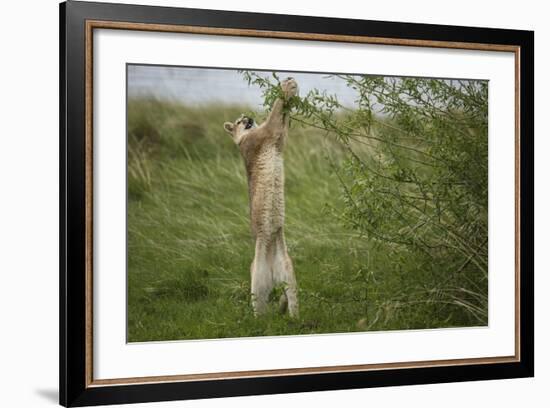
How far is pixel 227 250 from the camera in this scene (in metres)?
4.36

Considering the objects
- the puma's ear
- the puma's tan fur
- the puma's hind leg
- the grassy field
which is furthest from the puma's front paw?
the puma's hind leg

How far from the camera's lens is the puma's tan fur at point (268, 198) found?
441 cm

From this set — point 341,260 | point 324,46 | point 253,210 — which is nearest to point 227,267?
point 253,210

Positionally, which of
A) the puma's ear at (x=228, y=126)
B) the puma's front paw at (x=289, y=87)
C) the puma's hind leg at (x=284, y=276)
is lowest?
the puma's hind leg at (x=284, y=276)

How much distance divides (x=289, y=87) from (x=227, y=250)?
812 mm

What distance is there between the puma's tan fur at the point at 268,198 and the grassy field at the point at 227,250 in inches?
1.5

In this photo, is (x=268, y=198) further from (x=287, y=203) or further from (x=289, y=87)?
(x=289, y=87)

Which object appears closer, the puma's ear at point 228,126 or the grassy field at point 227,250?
the grassy field at point 227,250

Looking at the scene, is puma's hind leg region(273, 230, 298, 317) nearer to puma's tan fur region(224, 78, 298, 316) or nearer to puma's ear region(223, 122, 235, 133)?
puma's tan fur region(224, 78, 298, 316)

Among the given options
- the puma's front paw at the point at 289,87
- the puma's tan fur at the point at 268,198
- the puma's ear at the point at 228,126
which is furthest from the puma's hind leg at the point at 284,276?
the puma's front paw at the point at 289,87

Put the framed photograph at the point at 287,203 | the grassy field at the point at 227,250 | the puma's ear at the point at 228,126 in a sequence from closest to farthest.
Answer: the framed photograph at the point at 287,203 < the grassy field at the point at 227,250 < the puma's ear at the point at 228,126

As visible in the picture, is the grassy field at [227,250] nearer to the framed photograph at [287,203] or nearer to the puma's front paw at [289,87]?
the framed photograph at [287,203]

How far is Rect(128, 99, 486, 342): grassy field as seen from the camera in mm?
4211

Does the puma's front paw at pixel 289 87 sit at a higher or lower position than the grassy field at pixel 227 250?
higher
